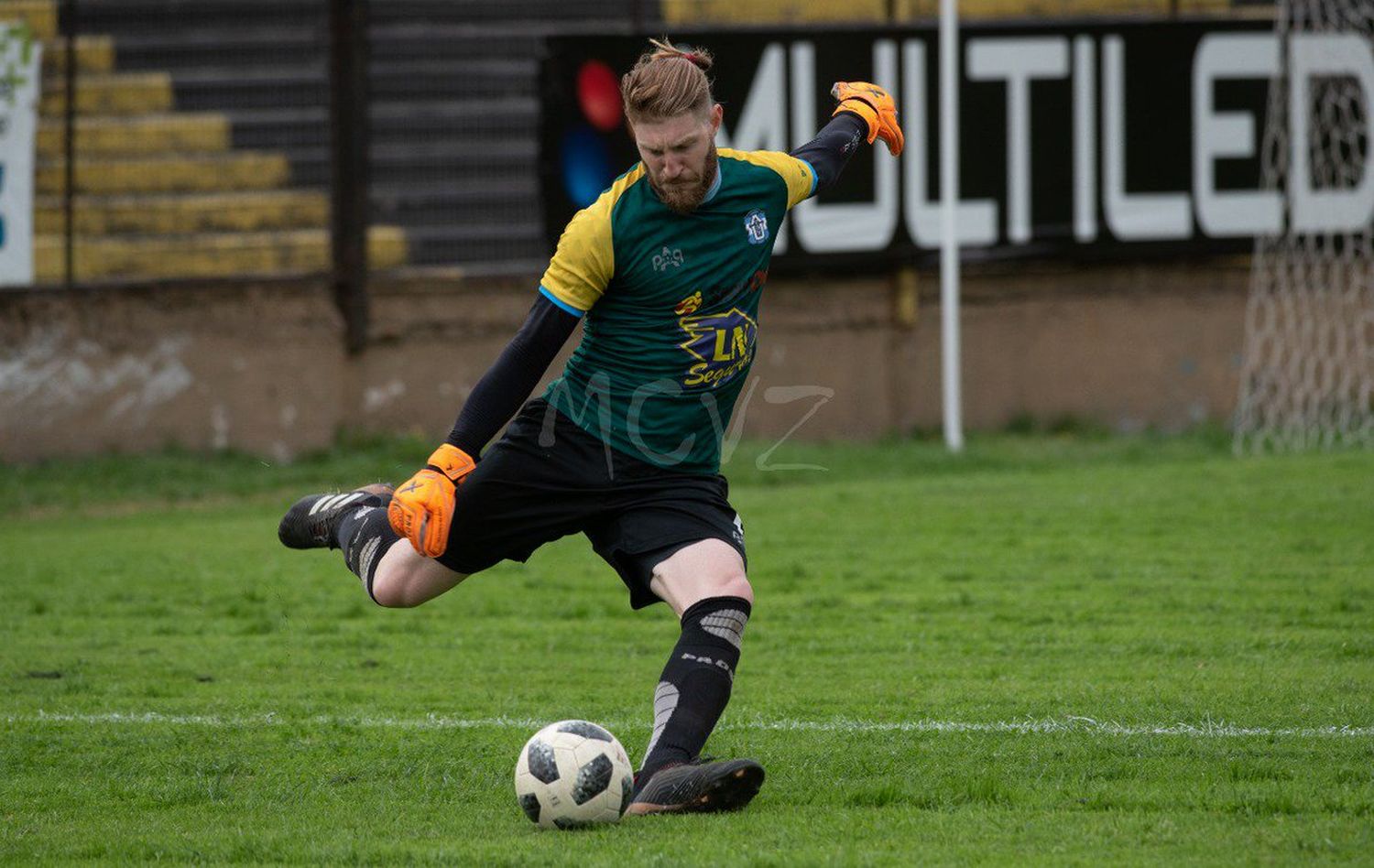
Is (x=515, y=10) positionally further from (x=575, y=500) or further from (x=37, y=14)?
(x=575, y=500)

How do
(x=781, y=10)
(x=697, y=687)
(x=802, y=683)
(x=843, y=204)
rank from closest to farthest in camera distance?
(x=697, y=687) < (x=802, y=683) < (x=843, y=204) < (x=781, y=10)

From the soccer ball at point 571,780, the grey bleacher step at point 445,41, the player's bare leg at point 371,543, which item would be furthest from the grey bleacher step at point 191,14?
the soccer ball at point 571,780

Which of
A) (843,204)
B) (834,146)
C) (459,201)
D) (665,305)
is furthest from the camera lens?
(843,204)

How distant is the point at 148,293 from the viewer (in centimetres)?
1341

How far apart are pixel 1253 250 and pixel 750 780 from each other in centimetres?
1139

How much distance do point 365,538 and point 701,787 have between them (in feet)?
5.20

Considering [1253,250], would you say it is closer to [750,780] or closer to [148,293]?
[148,293]

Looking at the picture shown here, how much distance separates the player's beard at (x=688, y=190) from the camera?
201 inches

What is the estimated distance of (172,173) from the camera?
13.9 metres

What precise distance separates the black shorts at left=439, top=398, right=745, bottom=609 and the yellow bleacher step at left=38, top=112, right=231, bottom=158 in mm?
9000

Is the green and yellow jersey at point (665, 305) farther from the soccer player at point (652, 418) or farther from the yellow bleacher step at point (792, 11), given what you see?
the yellow bleacher step at point (792, 11)

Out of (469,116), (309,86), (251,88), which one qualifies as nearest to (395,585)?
(309,86)

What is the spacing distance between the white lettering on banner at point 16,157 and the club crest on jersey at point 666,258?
9059mm

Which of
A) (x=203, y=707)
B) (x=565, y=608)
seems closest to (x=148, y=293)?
(x=565, y=608)
